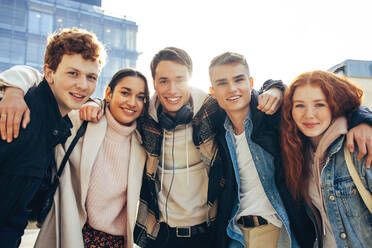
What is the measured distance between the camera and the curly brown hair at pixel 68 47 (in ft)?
7.07

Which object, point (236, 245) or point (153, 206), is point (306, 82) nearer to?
point (236, 245)

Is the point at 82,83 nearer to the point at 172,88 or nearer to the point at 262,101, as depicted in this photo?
the point at 172,88

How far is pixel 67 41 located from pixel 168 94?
45.1 inches

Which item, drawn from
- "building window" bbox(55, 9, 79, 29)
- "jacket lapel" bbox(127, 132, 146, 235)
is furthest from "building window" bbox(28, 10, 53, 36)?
"jacket lapel" bbox(127, 132, 146, 235)

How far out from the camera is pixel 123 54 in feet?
169

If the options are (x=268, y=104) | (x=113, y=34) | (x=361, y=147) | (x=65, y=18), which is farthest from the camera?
(x=113, y=34)

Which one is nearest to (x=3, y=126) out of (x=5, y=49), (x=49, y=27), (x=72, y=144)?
(x=72, y=144)

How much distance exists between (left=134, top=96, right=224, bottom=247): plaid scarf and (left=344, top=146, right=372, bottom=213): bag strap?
1147 millimetres

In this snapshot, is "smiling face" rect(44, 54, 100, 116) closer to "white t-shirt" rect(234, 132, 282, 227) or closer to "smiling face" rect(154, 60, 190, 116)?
"smiling face" rect(154, 60, 190, 116)

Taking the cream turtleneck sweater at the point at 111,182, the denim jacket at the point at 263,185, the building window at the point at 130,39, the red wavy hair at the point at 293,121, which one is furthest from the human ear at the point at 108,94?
the building window at the point at 130,39

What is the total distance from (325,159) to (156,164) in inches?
66.7

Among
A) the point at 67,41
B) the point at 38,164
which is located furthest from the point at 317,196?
the point at 67,41

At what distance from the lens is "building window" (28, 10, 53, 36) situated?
43.2 m

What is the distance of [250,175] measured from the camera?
2.41m
